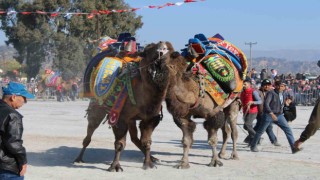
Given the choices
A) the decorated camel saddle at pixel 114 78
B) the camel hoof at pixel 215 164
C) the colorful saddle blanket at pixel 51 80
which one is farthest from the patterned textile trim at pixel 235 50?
the colorful saddle blanket at pixel 51 80

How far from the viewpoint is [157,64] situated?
916 centimetres

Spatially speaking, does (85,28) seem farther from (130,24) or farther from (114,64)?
(114,64)

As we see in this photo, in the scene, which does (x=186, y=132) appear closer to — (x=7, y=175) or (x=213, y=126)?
(x=213, y=126)

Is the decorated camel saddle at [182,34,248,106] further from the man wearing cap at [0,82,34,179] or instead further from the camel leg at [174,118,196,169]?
the man wearing cap at [0,82,34,179]

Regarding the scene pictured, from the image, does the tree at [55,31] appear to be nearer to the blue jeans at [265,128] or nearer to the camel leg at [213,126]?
the blue jeans at [265,128]

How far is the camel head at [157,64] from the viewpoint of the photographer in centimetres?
912

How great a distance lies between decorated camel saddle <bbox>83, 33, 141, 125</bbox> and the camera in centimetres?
991

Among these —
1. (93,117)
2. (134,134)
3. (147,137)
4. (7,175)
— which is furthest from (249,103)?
(7,175)

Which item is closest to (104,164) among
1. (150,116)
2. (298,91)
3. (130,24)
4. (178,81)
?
(150,116)

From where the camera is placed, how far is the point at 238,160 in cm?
1131

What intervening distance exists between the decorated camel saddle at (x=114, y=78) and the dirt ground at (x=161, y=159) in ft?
3.75

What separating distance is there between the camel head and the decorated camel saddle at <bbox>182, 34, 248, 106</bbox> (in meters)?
1.27

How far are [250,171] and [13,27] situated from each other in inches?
1357

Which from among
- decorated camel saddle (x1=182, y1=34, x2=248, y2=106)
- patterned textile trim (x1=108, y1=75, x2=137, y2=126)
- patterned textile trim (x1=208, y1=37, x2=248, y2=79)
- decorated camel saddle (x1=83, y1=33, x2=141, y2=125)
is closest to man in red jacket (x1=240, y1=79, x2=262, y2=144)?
patterned textile trim (x1=208, y1=37, x2=248, y2=79)
